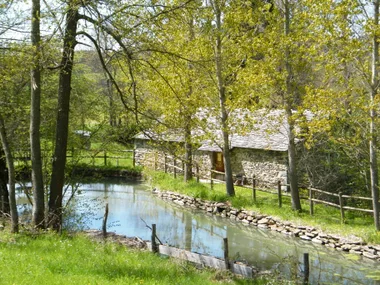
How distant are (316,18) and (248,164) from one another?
1028 cm

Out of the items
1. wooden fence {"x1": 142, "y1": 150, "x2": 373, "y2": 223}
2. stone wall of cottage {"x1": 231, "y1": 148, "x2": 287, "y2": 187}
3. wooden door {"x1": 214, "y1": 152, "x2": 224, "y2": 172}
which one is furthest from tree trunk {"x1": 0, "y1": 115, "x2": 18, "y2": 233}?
wooden door {"x1": 214, "y1": 152, "x2": 224, "y2": 172}

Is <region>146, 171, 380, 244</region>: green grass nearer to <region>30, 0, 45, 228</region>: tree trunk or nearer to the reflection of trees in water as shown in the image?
the reflection of trees in water

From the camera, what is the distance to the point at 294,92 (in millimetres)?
16734

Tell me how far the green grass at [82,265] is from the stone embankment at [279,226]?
5.47 meters

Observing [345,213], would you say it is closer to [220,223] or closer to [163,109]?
[220,223]

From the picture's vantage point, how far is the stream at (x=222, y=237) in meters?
11.9

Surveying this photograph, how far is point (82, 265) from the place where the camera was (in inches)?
296

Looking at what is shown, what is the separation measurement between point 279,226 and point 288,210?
34.8 inches

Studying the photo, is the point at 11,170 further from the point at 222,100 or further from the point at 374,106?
the point at 222,100

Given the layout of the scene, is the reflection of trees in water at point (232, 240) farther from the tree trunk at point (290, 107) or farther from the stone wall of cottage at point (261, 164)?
the stone wall of cottage at point (261, 164)

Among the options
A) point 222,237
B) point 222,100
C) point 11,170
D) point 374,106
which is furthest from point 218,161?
point 11,170

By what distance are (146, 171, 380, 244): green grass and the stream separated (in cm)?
80

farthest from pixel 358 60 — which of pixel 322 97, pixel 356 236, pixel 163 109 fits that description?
pixel 163 109

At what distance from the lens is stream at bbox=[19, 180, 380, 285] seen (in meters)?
11.9
